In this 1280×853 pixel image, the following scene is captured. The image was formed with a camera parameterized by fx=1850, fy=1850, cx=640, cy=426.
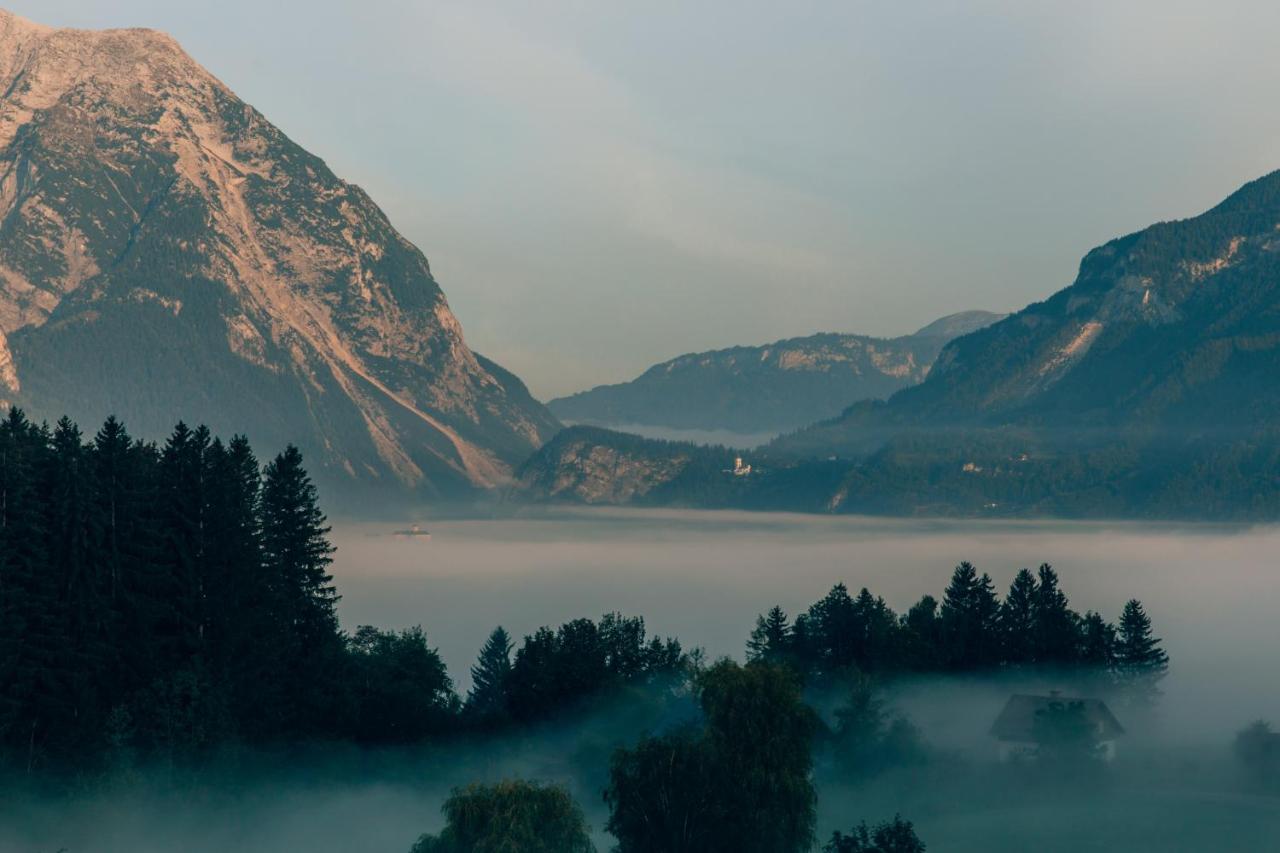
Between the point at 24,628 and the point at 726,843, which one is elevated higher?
the point at 24,628

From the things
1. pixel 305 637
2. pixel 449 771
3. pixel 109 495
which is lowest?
pixel 449 771

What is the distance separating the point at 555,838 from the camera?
100 m

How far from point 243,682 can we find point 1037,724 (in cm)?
7478

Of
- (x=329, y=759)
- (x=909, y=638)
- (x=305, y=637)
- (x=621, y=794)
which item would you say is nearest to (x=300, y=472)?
(x=305, y=637)

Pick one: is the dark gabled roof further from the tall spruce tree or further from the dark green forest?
the tall spruce tree

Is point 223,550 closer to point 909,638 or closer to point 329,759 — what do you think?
point 329,759

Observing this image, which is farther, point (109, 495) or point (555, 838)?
point (109, 495)

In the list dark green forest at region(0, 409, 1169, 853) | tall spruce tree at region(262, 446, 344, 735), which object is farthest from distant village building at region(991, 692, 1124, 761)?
tall spruce tree at region(262, 446, 344, 735)

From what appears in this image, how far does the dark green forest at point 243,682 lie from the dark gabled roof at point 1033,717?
34.8ft

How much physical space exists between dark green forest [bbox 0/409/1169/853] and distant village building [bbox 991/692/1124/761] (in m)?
10.1

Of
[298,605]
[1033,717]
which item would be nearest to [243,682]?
[298,605]

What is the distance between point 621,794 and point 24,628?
43.1 m

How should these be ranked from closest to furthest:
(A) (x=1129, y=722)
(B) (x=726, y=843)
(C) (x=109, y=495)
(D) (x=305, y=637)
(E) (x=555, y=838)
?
(E) (x=555, y=838) → (B) (x=726, y=843) → (C) (x=109, y=495) → (D) (x=305, y=637) → (A) (x=1129, y=722)

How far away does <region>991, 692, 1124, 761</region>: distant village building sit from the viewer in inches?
6786
